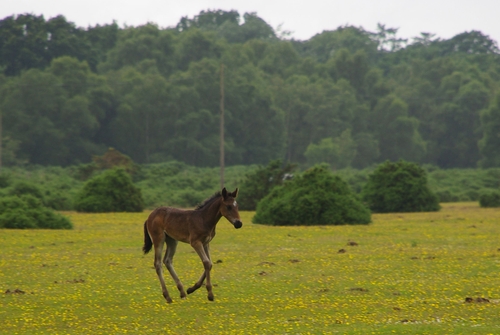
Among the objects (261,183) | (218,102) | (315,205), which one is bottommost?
(315,205)

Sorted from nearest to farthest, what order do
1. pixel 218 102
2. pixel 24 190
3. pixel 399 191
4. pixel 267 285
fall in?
1. pixel 267 285
2. pixel 24 190
3. pixel 399 191
4. pixel 218 102

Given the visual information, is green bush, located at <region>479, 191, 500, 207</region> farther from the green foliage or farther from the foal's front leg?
the foal's front leg

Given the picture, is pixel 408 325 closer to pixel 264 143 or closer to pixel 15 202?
pixel 15 202

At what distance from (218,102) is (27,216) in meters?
63.5

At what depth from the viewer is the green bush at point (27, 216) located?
31406 mm

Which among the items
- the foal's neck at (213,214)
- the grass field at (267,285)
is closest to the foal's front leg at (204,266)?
the grass field at (267,285)

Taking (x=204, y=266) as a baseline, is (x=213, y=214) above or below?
above

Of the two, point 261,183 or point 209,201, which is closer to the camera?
point 209,201

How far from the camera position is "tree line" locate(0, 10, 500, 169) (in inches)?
3295

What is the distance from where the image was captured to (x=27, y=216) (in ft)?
105

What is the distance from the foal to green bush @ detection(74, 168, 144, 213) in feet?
90.4

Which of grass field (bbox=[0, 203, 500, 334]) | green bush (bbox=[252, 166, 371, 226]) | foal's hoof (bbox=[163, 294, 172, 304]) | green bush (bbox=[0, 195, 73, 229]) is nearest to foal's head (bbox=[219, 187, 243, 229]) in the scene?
grass field (bbox=[0, 203, 500, 334])

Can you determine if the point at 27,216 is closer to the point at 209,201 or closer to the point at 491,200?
the point at 209,201

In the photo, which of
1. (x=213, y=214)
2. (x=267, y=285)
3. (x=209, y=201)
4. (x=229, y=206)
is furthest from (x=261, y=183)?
(x=229, y=206)
